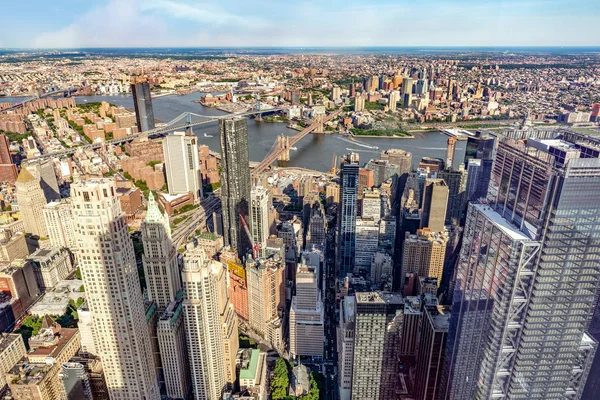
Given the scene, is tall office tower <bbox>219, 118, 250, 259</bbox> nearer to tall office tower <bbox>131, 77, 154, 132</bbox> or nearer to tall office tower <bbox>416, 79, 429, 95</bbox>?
tall office tower <bbox>416, 79, 429, 95</bbox>

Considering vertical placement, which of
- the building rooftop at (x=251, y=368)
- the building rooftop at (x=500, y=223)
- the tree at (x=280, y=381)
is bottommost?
the tree at (x=280, y=381)

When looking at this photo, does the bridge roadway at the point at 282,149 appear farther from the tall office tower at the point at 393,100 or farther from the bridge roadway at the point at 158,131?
the tall office tower at the point at 393,100

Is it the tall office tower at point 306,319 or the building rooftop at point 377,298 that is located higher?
the building rooftop at point 377,298

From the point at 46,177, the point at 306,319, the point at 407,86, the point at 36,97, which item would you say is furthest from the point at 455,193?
the point at 36,97

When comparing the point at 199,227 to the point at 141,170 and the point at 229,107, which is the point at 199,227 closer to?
the point at 141,170

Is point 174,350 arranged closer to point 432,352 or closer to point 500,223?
point 432,352

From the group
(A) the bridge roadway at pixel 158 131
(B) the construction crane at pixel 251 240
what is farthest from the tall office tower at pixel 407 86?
(B) the construction crane at pixel 251 240
